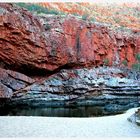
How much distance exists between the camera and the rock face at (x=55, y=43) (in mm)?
18311

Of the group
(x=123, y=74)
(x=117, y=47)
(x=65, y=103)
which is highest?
(x=117, y=47)

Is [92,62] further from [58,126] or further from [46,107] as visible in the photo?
[58,126]

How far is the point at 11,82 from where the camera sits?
59.4 feet

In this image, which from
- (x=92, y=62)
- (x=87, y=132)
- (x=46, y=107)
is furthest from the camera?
(x=92, y=62)

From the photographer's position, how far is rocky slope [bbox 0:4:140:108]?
1806 centimetres

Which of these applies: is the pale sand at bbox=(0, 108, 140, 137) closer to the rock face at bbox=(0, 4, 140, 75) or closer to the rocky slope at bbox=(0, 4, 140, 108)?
the rocky slope at bbox=(0, 4, 140, 108)

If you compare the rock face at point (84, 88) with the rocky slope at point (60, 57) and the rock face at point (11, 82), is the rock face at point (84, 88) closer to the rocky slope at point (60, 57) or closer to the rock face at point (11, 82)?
the rocky slope at point (60, 57)

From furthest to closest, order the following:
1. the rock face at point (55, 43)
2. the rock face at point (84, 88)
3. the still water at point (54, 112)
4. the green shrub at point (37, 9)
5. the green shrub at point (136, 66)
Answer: the green shrub at point (136, 66), the green shrub at point (37, 9), the rock face at point (55, 43), the rock face at point (84, 88), the still water at point (54, 112)

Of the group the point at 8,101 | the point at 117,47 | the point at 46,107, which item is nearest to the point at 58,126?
the point at 46,107

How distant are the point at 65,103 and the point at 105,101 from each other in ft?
6.07

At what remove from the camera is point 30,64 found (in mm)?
19359

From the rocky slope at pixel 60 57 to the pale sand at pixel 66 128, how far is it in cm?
673

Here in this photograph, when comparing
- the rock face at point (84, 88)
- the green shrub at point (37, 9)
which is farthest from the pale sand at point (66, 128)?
the green shrub at point (37, 9)

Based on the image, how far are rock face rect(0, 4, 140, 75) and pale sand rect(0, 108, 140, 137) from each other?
8.28 metres
